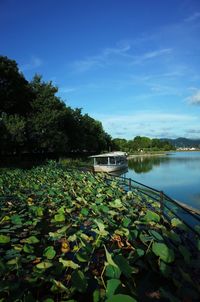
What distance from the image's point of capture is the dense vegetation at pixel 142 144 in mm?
159625

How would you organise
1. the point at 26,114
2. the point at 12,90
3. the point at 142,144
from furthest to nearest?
the point at 142,144 < the point at 26,114 < the point at 12,90

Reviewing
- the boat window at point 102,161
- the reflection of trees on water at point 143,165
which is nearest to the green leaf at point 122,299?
the boat window at point 102,161

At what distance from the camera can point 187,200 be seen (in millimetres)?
16406

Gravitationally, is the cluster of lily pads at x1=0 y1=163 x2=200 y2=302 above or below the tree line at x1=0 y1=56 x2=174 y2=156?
below

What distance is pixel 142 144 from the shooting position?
16662 centimetres

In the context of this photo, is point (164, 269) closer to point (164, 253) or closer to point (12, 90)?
point (164, 253)

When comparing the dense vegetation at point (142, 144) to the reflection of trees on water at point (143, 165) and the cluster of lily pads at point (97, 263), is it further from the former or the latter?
the cluster of lily pads at point (97, 263)

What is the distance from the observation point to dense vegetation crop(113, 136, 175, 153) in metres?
160

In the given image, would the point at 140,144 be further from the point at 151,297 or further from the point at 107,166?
the point at 151,297

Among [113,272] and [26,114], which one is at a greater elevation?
[26,114]

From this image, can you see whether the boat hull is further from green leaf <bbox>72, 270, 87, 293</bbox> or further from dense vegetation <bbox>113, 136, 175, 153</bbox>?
dense vegetation <bbox>113, 136, 175, 153</bbox>

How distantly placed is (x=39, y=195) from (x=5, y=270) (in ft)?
22.5

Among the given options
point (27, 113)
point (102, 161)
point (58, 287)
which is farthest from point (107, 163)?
point (58, 287)

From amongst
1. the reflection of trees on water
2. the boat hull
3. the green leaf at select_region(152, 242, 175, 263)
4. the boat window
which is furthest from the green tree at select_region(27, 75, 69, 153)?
the green leaf at select_region(152, 242, 175, 263)
